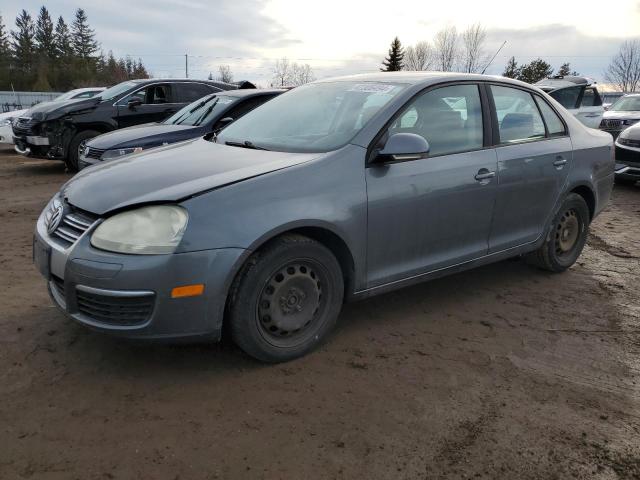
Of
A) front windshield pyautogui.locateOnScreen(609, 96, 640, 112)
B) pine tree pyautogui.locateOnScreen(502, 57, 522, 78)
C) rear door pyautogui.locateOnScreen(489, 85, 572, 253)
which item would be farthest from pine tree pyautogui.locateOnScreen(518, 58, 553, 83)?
rear door pyautogui.locateOnScreen(489, 85, 572, 253)

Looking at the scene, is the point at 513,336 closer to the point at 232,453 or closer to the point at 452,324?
the point at 452,324

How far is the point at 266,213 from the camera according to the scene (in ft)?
8.98

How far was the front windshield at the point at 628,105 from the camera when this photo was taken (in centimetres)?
1314

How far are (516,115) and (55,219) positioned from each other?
11.0 ft

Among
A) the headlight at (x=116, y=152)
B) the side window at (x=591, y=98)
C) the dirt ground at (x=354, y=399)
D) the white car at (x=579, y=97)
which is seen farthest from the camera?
the side window at (x=591, y=98)

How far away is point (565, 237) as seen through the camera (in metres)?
4.71

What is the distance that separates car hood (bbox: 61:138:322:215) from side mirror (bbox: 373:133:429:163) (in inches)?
16.5

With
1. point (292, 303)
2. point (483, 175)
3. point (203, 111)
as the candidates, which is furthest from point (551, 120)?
point (203, 111)

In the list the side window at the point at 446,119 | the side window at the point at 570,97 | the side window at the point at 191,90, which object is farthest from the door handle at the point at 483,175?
the side window at the point at 570,97

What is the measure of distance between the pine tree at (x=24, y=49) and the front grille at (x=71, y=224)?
68321 mm

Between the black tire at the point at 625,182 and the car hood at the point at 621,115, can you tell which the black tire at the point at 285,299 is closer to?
the black tire at the point at 625,182

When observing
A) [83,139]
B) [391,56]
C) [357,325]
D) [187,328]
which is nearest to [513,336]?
[357,325]

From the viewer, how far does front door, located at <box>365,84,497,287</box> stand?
10.6 ft

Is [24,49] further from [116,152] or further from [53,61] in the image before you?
[116,152]
